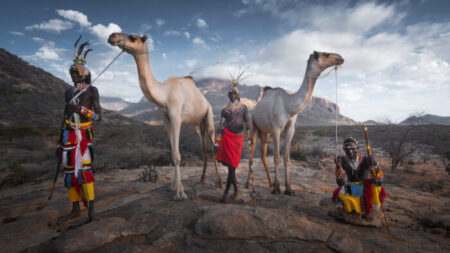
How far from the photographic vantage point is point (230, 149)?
14.7 feet

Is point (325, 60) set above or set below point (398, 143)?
above

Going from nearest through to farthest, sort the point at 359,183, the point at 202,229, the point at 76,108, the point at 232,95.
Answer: the point at 202,229, the point at 76,108, the point at 359,183, the point at 232,95

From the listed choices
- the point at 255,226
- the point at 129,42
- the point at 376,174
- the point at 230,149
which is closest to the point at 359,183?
the point at 376,174

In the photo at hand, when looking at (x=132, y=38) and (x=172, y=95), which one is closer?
(x=132, y=38)

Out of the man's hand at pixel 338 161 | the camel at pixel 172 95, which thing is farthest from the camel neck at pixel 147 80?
the man's hand at pixel 338 161

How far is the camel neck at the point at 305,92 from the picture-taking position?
16.8ft

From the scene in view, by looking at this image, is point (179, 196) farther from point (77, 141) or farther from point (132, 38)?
point (132, 38)

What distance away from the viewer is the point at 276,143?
17.3ft

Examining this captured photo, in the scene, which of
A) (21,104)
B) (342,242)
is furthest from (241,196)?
(21,104)

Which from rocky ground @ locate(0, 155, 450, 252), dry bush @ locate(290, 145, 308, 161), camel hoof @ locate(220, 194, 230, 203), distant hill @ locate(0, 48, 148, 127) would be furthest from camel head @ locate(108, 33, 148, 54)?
distant hill @ locate(0, 48, 148, 127)

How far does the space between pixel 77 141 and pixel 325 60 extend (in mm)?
5514

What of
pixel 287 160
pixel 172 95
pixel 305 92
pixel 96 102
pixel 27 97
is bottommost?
pixel 287 160

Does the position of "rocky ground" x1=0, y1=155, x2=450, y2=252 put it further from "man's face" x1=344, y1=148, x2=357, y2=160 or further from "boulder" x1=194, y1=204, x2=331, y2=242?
"man's face" x1=344, y1=148, x2=357, y2=160

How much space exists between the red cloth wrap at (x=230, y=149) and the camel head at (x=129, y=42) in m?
2.43
